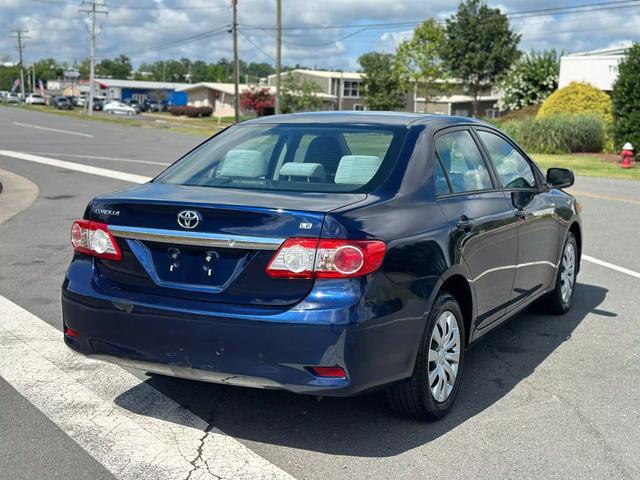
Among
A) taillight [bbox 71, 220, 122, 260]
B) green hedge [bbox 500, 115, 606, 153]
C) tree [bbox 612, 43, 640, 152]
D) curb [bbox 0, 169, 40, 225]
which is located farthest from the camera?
green hedge [bbox 500, 115, 606, 153]

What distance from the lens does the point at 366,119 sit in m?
5.12

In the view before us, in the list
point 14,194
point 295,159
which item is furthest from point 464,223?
point 14,194

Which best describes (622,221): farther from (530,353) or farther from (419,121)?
(419,121)

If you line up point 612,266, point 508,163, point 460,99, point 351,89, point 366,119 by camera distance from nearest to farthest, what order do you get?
point 366,119
point 508,163
point 612,266
point 460,99
point 351,89

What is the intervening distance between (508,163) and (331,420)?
2530mm

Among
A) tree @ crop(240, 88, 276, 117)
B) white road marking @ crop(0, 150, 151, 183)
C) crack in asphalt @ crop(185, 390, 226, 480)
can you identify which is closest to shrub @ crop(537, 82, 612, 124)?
white road marking @ crop(0, 150, 151, 183)

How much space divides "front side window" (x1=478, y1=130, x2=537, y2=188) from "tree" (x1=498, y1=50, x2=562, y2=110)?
4115 centimetres

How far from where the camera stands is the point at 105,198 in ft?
14.3

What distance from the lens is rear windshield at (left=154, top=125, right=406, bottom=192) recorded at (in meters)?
4.48

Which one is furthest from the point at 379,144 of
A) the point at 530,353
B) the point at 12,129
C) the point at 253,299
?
the point at 12,129

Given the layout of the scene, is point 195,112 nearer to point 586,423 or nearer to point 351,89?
point 351,89

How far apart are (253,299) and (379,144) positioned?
4.48 feet

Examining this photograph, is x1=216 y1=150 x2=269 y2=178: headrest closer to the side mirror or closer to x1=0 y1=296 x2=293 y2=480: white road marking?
x1=0 y1=296 x2=293 y2=480: white road marking

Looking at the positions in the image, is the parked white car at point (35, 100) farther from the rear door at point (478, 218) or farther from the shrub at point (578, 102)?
the rear door at point (478, 218)
